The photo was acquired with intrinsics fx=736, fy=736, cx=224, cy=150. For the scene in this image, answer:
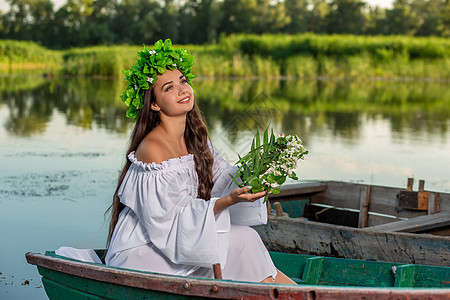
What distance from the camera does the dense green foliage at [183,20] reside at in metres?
62.8

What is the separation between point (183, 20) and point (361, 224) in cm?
6260

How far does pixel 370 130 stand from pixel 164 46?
11.8 m

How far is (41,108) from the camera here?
1830 centimetres

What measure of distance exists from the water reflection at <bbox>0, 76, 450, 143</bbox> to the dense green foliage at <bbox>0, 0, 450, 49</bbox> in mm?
34695

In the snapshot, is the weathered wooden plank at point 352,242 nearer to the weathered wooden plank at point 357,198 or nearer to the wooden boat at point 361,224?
the wooden boat at point 361,224

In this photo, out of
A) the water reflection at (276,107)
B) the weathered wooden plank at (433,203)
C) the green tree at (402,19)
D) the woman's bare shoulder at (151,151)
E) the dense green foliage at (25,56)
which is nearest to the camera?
the woman's bare shoulder at (151,151)

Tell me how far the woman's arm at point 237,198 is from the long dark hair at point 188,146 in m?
0.34

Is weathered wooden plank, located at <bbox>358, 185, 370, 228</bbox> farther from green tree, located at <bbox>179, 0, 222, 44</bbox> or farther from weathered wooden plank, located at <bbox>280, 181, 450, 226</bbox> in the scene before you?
green tree, located at <bbox>179, 0, 222, 44</bbox>

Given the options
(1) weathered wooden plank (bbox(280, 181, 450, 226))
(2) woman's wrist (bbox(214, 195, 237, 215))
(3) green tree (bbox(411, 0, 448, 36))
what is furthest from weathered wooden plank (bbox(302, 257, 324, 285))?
(3) green tree (bbox(411, 0, 448, 36))

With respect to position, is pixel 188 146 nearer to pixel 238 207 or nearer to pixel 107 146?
pixel 238 207

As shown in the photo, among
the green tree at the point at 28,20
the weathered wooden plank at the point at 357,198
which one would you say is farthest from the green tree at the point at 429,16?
the weathered wooden plank at the point at 357,198

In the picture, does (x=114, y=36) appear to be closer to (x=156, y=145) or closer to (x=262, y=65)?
(x=262, y=65)

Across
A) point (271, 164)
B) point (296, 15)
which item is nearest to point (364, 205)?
point (271, 164)

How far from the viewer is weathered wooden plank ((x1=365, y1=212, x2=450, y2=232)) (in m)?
5.12
